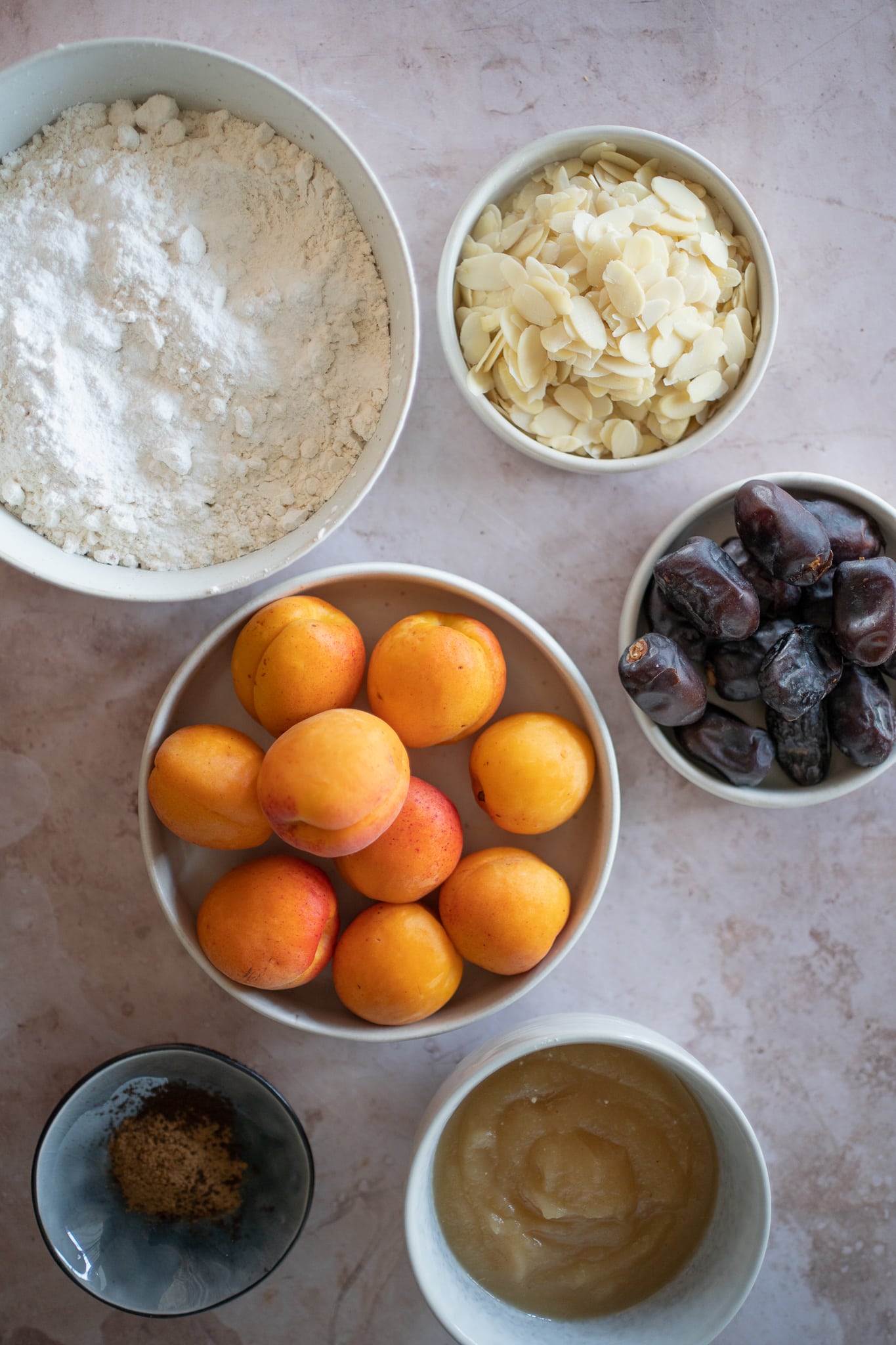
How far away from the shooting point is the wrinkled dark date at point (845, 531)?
74cm

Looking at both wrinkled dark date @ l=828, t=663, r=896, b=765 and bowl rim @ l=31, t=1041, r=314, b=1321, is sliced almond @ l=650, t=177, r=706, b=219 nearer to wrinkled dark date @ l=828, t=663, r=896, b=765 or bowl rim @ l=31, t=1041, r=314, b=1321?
wrinkled dark date @ l=828, t=663, r=896, b=765

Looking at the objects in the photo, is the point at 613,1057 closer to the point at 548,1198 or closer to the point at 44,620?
the point at 548,1198

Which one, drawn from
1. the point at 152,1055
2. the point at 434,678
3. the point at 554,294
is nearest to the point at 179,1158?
the point at 152,1055

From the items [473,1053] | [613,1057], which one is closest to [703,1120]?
[613,1057]

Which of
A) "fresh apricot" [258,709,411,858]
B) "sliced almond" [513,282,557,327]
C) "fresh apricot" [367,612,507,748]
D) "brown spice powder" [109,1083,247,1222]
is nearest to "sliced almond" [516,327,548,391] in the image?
"sliced almond" [513,282,557,327]

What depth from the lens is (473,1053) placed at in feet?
2.51

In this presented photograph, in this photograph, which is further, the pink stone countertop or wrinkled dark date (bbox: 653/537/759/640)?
the pink stone countertop

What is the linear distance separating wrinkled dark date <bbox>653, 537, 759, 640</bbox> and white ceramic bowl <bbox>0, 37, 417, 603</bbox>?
251 mm

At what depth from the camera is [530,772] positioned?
0.69m

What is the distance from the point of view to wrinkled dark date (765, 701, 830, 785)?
0.75 metres

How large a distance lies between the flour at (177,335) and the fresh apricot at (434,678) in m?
0.14

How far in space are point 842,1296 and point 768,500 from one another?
0.80 meters

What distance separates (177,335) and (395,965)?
1.72 ft

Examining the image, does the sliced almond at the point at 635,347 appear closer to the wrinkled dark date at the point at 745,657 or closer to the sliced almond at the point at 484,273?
the sliced almond at the point at 484,273
